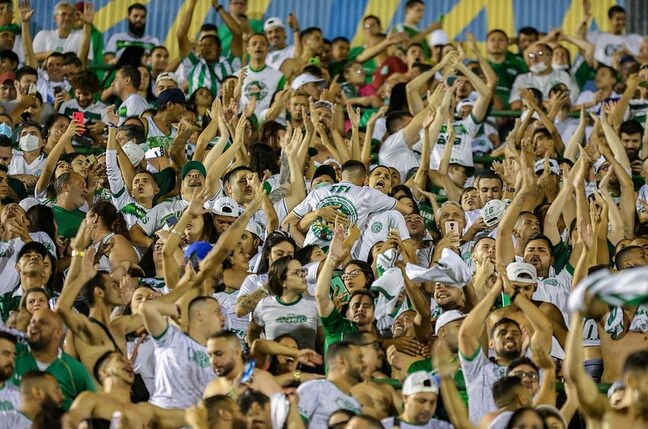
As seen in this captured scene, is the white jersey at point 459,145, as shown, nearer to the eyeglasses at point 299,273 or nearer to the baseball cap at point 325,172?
the baseball cap at point 325,172

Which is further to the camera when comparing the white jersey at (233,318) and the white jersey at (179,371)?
the white jersey at (233,318)

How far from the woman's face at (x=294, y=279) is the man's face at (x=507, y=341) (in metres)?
1.73

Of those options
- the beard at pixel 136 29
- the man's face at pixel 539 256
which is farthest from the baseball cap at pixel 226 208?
the beard at pixel 136 29

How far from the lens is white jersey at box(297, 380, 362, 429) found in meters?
12.5

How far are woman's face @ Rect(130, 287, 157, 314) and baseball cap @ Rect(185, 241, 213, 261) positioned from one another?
2.40 ft

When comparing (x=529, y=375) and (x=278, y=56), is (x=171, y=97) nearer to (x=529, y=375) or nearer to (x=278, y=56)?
(x=278, y=56)

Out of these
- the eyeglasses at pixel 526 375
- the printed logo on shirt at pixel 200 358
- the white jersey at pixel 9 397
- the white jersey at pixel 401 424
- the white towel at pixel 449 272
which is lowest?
the white jersey at pixel 401 424

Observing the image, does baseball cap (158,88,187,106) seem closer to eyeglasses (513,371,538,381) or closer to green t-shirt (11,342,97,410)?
green t-shirt (11,342,97,410)

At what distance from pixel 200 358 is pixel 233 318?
187cm

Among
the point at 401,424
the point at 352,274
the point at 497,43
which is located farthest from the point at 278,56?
the point at 401,424

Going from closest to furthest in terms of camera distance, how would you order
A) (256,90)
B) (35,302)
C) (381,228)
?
(35,302), (381,228), (256,90)

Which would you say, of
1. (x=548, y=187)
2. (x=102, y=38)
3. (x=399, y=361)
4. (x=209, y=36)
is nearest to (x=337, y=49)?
(x=209, y=36)

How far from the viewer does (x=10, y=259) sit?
15.3 meters

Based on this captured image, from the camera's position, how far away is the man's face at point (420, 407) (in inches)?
482
